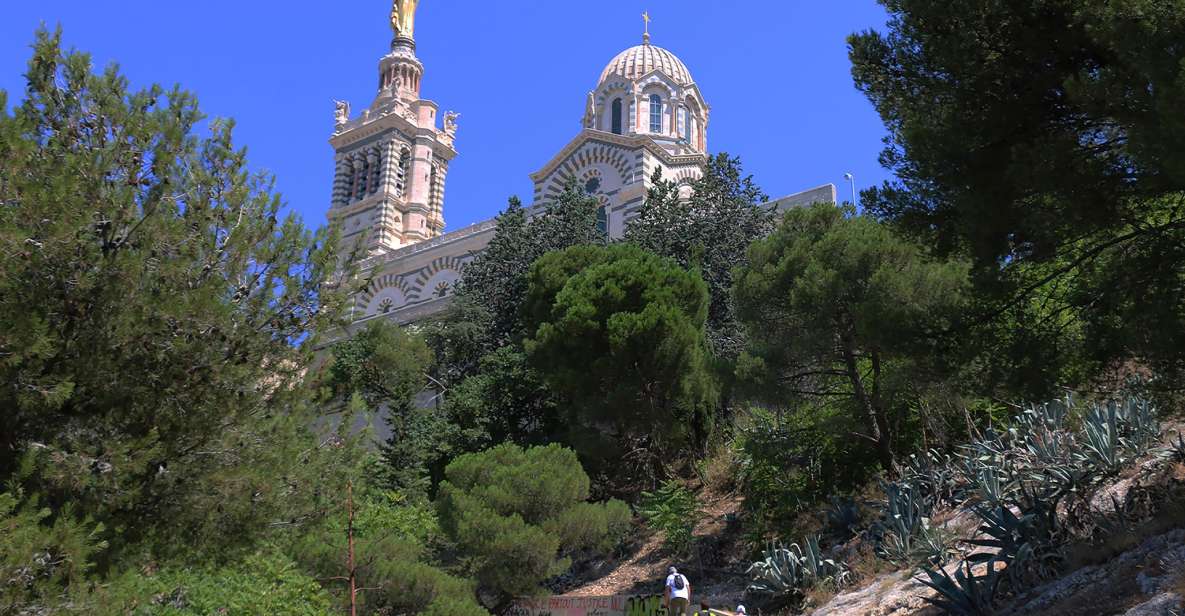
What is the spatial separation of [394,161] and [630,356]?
29374 millimetres

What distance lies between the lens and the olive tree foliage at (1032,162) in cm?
742

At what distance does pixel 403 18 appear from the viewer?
4862cm

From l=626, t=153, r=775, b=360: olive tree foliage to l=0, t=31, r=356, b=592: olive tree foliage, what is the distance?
40.7ft

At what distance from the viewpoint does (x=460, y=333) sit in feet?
71.2

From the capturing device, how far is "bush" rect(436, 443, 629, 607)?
13.2m

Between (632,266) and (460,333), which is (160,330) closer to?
(632,266)

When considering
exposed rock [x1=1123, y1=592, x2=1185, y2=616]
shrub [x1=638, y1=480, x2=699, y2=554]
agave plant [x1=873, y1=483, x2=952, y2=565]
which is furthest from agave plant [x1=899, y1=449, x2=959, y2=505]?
exposed rock [x1=1123, y1=592, x2=1185, y2=616]

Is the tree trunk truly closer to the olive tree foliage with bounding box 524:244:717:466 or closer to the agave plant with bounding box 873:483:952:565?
the agave plant with bounding box 873:483:952:565

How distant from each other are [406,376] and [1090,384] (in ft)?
48.0

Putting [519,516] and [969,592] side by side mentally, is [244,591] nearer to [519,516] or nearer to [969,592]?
[519,516]

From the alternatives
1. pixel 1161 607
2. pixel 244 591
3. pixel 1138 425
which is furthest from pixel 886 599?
pixel 244 591

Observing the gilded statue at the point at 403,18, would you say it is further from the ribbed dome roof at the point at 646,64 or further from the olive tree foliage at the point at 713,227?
the olive tree foliage at the point at 713,227

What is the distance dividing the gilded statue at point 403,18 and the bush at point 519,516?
1460 inches

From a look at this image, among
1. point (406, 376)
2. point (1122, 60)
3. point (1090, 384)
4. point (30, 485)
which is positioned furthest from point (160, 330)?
point (406, 376)
